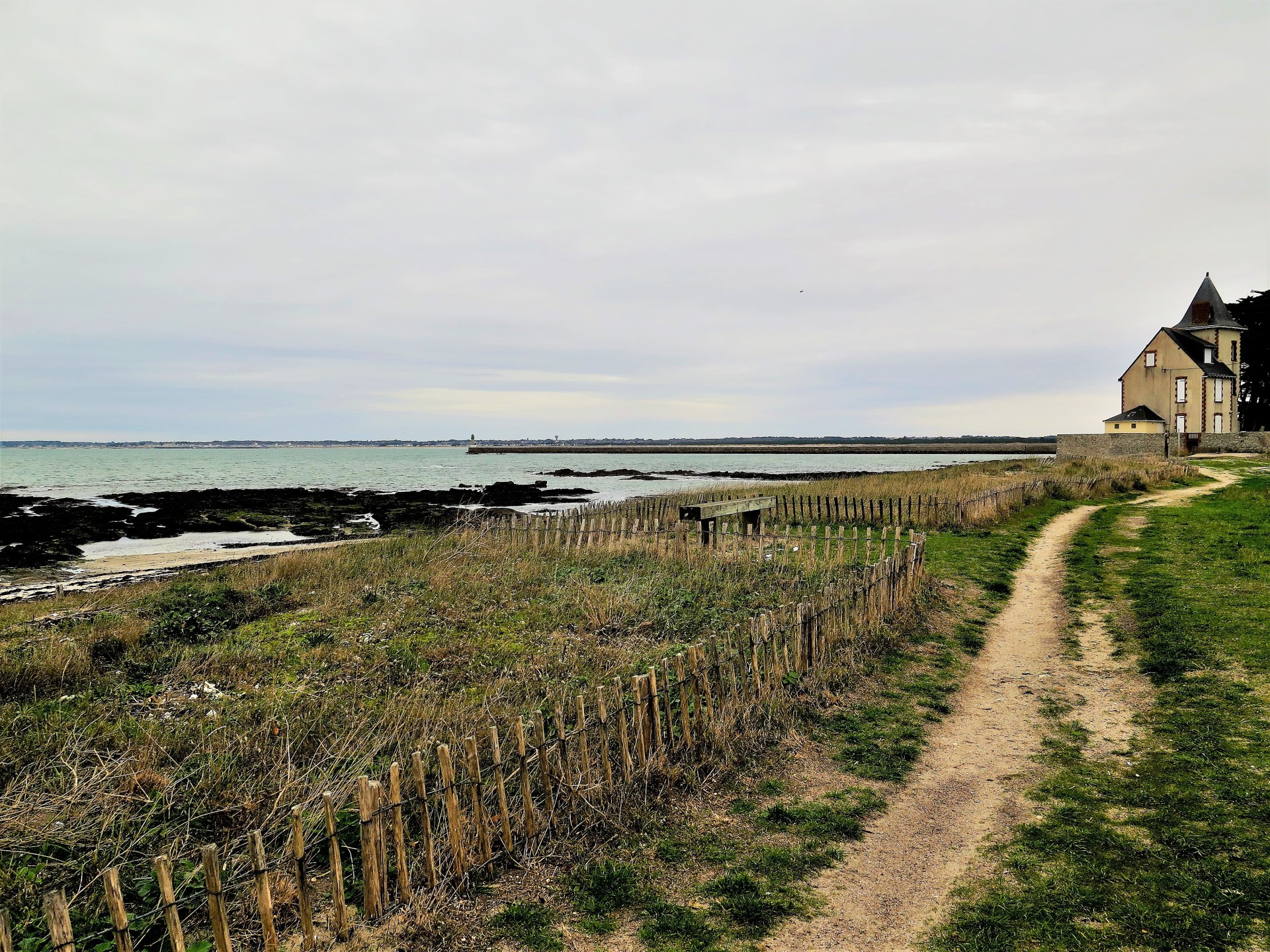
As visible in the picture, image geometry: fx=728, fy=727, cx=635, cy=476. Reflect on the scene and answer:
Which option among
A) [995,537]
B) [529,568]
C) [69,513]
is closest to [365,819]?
[529,568]

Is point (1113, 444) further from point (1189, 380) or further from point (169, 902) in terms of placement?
point (169, 902)

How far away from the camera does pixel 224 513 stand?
38.2 m

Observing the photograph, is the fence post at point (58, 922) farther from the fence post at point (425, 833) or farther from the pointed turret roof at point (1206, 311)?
the pointed turret roof at point (1206, 311)

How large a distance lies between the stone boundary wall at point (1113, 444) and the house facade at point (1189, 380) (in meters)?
4.38

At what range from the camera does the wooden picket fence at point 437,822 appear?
3533 mm

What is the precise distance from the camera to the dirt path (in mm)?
4156

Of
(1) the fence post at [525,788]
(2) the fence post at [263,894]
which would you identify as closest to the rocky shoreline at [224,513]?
(1) the fence post at [525,788]

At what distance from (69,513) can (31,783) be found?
3949 cm

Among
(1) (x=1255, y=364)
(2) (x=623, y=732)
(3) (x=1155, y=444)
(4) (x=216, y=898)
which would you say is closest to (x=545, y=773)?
(2) (x=623, y=732)

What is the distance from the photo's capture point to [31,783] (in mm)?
5027

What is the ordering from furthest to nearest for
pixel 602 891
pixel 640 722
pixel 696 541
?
pixel 696 541 → pixel 640 722 → pixel 602 891

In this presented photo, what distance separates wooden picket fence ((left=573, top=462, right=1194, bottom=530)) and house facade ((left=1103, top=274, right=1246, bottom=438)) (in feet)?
101

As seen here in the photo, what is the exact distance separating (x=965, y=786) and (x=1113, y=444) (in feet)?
165

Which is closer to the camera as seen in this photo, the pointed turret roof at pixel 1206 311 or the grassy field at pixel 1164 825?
the grassy field at pixel 1164 825
